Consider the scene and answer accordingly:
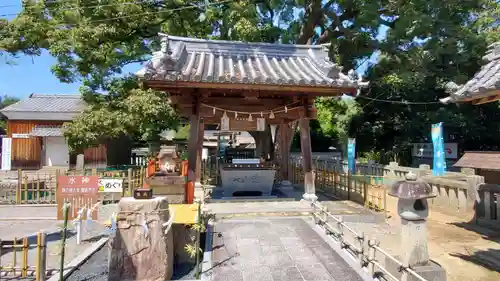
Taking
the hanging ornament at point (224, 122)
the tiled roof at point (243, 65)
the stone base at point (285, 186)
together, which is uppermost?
the tiled roof at point (243, 65)

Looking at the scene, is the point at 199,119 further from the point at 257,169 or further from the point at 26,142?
the point at 26,142

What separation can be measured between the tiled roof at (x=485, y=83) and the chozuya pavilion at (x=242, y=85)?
252cm

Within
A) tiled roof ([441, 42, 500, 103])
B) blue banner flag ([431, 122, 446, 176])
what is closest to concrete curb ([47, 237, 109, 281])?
tiled roof ([441, 42, 500, 103])

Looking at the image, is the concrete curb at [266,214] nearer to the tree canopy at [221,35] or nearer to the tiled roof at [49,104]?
the tree canopy at [221,35]

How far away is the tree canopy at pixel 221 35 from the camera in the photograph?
1670cm

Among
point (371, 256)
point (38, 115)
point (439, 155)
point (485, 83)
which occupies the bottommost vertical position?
point (371, 256)

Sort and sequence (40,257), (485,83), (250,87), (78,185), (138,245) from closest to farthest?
(138,245), (40,257), (485,83), (250,87), (78,185)

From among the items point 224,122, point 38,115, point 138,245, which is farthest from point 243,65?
point 38,115

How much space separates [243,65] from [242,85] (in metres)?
2.38

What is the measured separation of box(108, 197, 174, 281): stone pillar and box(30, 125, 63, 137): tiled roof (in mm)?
22552

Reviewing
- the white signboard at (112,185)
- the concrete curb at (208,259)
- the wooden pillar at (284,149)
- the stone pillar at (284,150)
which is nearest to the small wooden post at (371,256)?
the concrete curb at (208,259)

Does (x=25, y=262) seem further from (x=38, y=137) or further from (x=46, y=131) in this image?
(x=38, y=137)

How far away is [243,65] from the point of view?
10594mm

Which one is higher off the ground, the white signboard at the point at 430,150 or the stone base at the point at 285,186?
the white signboard at the point at 430,150
